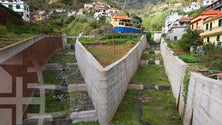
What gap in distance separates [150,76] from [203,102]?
12.5 meters

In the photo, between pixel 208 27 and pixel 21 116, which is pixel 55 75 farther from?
pixel 208 27

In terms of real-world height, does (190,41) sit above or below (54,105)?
above

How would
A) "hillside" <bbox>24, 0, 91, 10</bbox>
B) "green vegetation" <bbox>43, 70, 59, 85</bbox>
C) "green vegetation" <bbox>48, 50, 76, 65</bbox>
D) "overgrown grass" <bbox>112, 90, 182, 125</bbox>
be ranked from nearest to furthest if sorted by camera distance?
"overgrown grass" <bbox>112, 90, 182, 125</bbox>
"green vegetation" <bbox>43, 70, 59, 85</bbox>
"green vegetation" <bbox>48, 50, 76, 65</bbox>
"hillside" <bbox>24, 0, 91, 10</bbox>

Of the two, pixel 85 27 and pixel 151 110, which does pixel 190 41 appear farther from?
pixel 85 27

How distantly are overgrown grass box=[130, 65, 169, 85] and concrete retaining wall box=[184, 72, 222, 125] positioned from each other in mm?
7959

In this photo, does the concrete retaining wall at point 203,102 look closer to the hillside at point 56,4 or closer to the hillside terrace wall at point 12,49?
the hillside terrace wall at point 12,49

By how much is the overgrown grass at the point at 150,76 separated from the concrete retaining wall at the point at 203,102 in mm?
7959

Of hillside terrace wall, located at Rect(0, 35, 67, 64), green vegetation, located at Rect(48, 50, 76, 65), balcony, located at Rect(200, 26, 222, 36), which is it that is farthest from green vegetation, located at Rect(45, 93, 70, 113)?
balcony, located at Rect(200, 26, 222, 36)

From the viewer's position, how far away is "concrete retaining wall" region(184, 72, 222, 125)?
29.1ft

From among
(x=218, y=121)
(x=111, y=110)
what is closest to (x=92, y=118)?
(x=111, y=110)

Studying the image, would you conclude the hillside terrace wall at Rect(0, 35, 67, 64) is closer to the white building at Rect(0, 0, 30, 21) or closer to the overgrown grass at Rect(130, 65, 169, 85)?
the overgrown grass at Rect(130, 65, 169, 85)

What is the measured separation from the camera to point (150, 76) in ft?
75.0

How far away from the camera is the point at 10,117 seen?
10820 millimetres

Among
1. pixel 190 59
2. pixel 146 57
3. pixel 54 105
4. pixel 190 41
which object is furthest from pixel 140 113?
pixel 146 57
